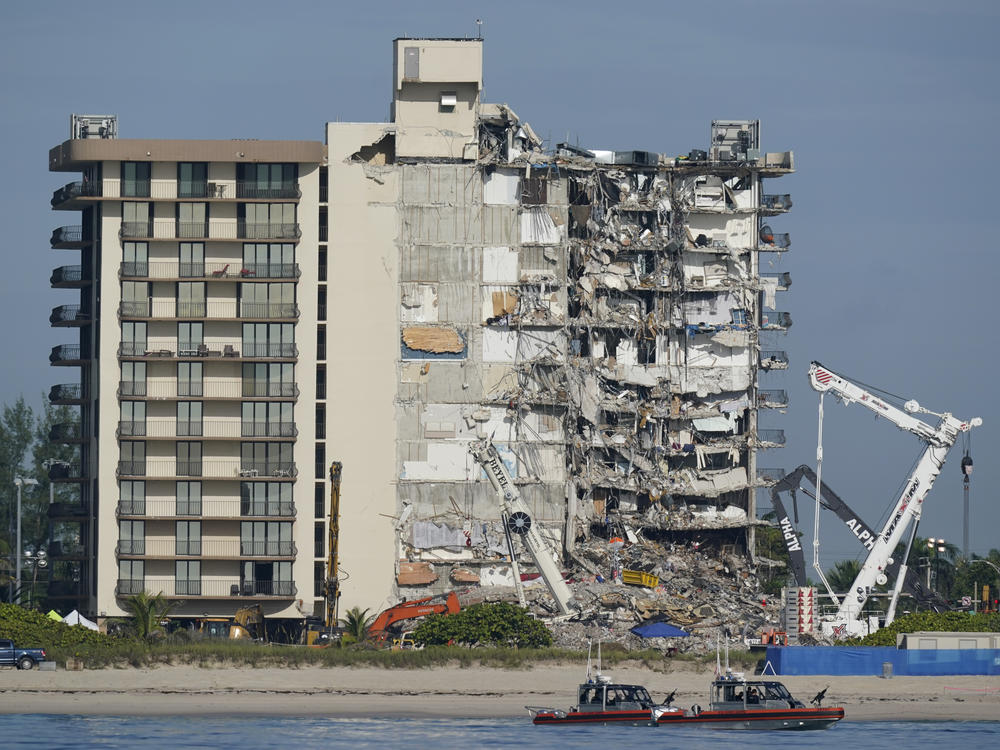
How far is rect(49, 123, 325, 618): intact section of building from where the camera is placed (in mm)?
141875

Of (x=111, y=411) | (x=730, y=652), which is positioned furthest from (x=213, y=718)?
(x=111, y=411)

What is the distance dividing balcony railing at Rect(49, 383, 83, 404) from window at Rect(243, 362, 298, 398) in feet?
41.7

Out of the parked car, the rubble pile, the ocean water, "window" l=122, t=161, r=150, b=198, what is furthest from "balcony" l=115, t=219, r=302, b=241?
the ocean water

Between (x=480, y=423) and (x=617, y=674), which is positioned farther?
(x=480, y=423)

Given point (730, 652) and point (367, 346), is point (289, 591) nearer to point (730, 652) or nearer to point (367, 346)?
point (367, 346)

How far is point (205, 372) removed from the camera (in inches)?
5625

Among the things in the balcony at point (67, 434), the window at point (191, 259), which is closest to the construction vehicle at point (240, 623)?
the balcony at point (67, 434)

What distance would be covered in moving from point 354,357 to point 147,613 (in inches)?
998

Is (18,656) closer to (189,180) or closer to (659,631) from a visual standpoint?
(659,631)

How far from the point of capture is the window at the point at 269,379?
143 metres

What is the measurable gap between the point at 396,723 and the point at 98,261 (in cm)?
5255

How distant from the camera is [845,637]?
132 meters

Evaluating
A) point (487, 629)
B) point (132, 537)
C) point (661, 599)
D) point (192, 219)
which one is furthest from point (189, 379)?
point (661, 599)

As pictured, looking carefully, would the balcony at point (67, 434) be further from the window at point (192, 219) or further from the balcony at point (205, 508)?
the window at point (192, 219)
